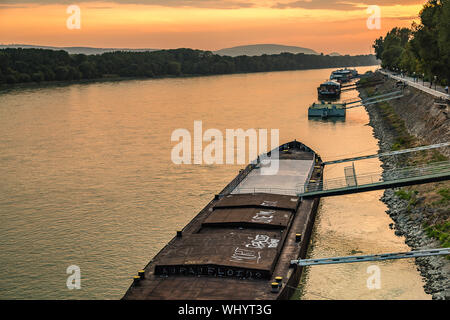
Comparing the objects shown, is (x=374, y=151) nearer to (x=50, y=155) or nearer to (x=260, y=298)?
(x=50, y=155)

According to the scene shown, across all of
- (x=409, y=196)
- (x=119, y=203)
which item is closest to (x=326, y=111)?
(x=409, y=196)

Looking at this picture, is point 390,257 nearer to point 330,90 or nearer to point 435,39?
point 435,39

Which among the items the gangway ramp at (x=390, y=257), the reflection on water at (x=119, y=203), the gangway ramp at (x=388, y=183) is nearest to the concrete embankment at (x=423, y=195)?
the reflection on water at (x=119, y=203)

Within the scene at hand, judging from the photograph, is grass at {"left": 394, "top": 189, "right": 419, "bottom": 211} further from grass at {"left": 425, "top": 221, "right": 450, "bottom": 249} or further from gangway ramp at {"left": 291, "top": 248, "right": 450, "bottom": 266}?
gangway ramp at {"left": 291, "top": 248, "right": 450, "bottom": 266}

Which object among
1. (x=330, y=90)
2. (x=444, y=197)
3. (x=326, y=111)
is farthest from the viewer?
(x=330, y=90)

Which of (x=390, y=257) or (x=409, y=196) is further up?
(x=409, y=196)
